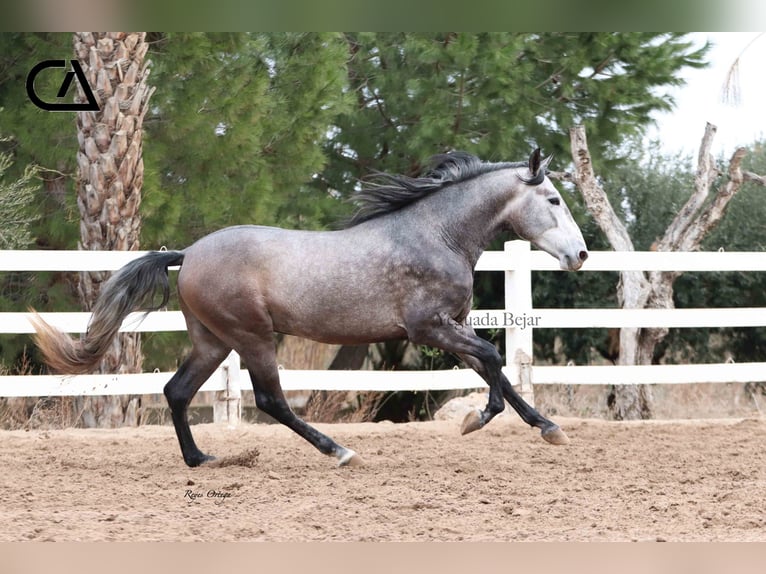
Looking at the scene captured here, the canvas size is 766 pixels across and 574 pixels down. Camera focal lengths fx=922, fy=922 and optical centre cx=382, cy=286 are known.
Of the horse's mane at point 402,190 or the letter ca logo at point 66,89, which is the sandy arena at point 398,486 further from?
the letter ca logo at point 66,89

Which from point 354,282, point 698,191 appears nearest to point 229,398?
point 354,282

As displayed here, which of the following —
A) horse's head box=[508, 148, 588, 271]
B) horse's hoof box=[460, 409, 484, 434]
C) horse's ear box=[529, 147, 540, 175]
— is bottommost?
horse's hoof box=[460, 409, 484, 434]

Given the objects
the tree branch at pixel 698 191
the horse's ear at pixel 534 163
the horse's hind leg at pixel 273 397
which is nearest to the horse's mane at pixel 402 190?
the horse's ear at pixel 534 163

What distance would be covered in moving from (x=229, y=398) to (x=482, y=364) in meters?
2.75

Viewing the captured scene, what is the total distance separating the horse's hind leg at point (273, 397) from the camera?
17.1 feet

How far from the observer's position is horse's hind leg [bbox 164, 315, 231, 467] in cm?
535

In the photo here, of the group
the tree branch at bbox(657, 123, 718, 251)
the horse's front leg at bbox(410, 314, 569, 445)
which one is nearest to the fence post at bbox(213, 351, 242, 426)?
the horse's front leg at bbox(410, 314, 569, 445)

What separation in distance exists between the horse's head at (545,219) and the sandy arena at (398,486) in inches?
49.7

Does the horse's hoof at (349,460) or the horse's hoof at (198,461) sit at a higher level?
the horse's hoof at (349,460)

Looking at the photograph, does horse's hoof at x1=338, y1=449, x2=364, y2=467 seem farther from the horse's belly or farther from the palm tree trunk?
the palm tree trunk

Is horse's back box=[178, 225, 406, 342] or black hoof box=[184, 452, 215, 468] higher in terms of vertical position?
horse's back box=[178, 225, 406, 342]

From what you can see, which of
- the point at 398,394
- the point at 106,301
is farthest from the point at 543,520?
the point at 398,394

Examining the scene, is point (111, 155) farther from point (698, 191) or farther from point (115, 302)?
point (698, 191)

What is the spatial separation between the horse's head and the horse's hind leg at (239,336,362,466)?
1.60 metres
